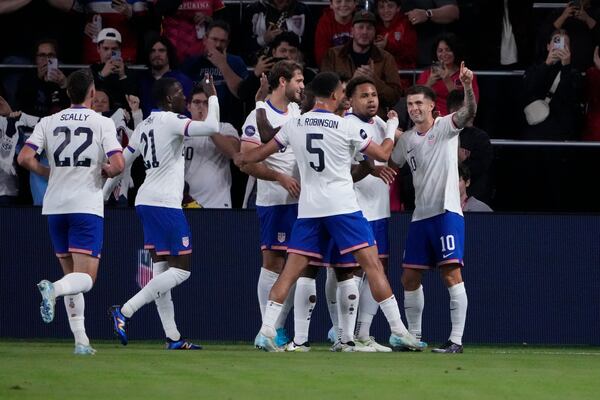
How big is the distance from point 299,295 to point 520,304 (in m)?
3.63

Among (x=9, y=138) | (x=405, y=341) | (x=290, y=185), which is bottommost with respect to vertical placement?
(x=405, y=341)

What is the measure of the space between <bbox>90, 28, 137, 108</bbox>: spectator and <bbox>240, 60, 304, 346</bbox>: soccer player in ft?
11.7

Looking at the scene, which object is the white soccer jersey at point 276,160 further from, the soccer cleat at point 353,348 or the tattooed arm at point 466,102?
the tattooed arm at point 466,102

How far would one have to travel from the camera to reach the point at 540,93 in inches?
617

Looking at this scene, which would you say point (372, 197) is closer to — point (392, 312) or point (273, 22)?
point (392, 312)

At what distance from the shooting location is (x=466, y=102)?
1188 cm

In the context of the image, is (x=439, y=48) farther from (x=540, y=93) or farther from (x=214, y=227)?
(x=214, y=227)

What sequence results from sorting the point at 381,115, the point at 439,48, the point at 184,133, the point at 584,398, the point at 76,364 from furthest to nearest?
the point at 439,48
the point at 381,115
the point at 184,133
the point at 76,364
the point at 584,398

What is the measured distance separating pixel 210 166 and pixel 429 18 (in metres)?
3.66

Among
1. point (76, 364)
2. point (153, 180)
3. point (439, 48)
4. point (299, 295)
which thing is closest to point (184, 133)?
point (153, 180)

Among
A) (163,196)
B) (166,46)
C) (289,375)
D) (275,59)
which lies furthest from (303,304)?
(166,46)

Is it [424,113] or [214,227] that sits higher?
[424,113]

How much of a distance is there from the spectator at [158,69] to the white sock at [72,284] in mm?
4842

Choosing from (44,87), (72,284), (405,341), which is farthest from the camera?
(44,87)
